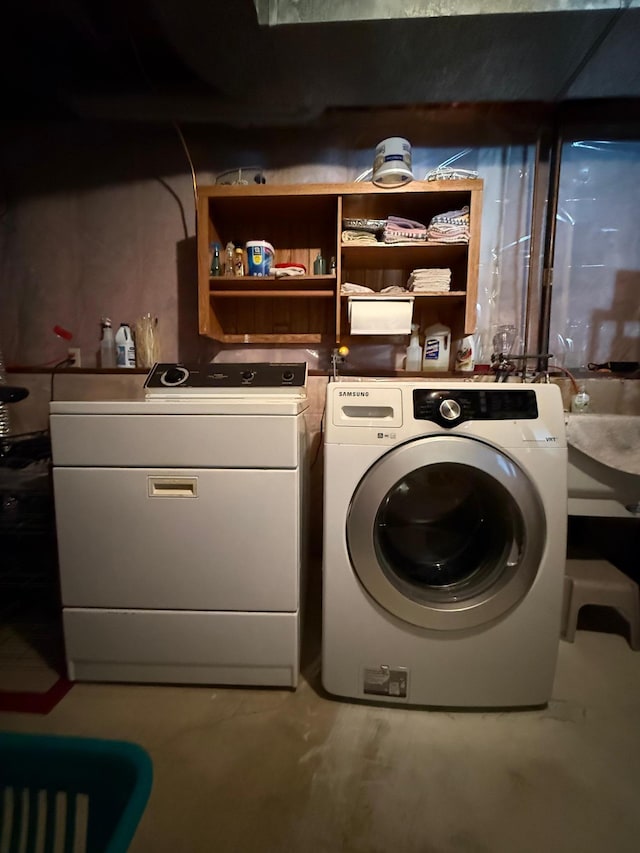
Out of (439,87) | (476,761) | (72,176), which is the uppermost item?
(439,87)

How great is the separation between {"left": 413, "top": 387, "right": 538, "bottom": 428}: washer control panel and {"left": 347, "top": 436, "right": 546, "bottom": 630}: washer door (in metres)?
0.06

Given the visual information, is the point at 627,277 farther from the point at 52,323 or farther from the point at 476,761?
the point at 52,323

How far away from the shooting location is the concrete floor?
0.71 m

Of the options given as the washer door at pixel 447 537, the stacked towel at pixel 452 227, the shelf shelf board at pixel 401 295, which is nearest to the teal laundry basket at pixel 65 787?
the washer door at pixel 447 537

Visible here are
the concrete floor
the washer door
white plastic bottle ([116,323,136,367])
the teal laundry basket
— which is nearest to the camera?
the teal laundry basket

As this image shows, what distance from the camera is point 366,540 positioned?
0.92 m

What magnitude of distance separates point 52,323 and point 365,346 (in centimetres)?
147

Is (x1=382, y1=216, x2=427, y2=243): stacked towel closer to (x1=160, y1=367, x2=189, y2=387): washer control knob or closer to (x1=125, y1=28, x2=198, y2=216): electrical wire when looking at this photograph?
(x1=125, y1=28, x2=198, y2=216): electrical wire

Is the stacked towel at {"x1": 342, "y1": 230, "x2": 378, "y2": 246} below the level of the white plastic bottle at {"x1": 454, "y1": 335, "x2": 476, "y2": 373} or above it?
above

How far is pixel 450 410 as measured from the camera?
0.91 meters

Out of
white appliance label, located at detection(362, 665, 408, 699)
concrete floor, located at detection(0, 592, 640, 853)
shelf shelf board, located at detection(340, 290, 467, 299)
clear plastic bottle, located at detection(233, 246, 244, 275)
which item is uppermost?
clear plastic bottle, located at detection(233, 246, 244, 275)

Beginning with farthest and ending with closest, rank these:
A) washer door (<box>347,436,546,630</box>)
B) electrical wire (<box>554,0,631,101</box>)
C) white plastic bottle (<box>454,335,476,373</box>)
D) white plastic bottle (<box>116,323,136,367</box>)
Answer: white plastic bottle (<box>116,323,136,367</box>)
white plastic bottle (<box>454,335,476,373</box>)
electrical wire (<box>554,0,631,101</box>)
washer door (<box>347,436,546,630</box>)

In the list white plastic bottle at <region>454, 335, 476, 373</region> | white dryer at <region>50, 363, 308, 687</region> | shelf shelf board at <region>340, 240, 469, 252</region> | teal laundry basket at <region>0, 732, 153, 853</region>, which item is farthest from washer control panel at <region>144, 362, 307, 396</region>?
teal laundry basket at <region>0, 732, 153, 853</region>

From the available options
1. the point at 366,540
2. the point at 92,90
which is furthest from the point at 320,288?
the point at 92,90
